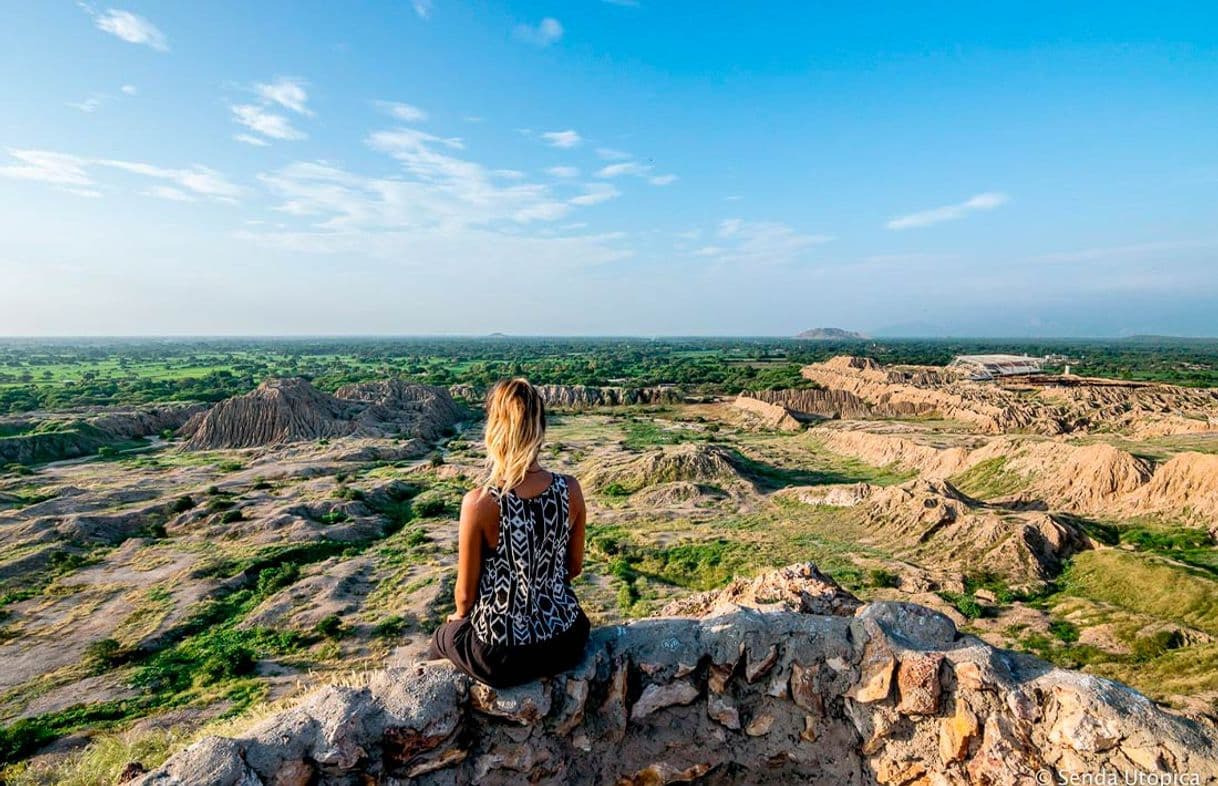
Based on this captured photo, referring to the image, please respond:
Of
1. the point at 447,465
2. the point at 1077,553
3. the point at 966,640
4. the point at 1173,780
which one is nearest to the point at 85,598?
the point at 447,465

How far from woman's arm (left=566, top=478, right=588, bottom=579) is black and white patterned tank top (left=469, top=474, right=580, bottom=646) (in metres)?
0.05

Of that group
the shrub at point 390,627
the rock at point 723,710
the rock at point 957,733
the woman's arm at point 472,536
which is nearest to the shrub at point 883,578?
the shrub at point 390,627

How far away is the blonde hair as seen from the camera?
12.8ft

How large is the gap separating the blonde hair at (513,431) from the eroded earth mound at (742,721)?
2018 mm

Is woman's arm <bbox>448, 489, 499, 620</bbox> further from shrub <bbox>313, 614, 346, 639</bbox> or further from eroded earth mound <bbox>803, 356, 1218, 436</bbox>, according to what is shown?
eroded earth mound <bbox>803, 356, 1218, 436</bbox>

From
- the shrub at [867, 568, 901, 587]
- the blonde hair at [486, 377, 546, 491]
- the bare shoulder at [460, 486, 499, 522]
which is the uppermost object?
the blonde hair at [486, 377, 546, 491]

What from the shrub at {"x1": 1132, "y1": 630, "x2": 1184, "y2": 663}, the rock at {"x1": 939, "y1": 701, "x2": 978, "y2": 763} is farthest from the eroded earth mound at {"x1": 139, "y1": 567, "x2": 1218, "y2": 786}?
the shrub at {"x1": 1132, "y1": 630, "x2": 1184, "y2": 663}

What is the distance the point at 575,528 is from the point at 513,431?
39.0 inches

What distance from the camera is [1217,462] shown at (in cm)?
2172

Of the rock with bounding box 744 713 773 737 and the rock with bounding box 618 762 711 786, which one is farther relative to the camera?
the rock with bounding box 744 713 773 737

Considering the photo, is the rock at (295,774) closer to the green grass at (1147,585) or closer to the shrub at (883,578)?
the shrub at (883,578)

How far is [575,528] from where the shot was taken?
14.4 ft

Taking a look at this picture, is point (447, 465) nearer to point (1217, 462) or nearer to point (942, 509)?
point (942, 509)

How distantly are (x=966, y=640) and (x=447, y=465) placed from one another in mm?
36425
